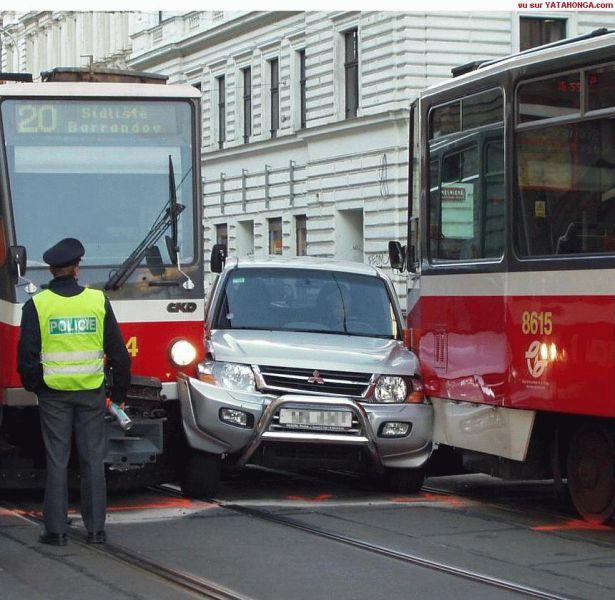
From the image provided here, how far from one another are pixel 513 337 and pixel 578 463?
94 centimetres

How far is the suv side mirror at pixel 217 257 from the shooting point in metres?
12.6

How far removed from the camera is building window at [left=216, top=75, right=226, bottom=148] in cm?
4653

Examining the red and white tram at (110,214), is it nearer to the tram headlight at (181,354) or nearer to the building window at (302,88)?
the tram headlight at (181,354)

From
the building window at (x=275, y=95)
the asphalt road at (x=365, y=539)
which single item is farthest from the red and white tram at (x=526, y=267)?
the building window at (x=275, y=95)

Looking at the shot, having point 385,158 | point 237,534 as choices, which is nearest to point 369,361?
point 237,534

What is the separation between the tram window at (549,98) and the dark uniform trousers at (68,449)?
341cm

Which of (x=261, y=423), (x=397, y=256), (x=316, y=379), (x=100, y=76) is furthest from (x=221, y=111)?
(x=261, y=423)

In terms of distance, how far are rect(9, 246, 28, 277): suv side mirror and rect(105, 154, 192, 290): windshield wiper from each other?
65cm

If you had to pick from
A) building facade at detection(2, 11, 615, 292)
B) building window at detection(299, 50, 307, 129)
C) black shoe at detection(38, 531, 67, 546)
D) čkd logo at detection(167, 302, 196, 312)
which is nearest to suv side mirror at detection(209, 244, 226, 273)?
čkd logo at detection(167, 302, 196, 312)

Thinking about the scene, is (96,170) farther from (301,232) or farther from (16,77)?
(301,232)

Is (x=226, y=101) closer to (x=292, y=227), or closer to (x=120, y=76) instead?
(x=292, y=227)

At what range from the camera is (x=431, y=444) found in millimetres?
11781

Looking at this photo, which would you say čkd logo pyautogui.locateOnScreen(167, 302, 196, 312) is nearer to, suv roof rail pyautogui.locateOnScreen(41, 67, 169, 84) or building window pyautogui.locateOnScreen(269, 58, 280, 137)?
suv roof rail pyautogui.locateOnScreen(41, 67, 169, 84)

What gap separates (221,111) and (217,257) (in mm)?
34673
